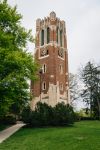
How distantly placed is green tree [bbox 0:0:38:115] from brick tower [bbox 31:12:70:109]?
2674 centimetres

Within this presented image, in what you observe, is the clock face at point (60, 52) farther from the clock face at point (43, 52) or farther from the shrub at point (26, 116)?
the shrub at point (26, 116)

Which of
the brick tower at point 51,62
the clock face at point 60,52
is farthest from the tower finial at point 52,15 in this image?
the clock face at point 60,52

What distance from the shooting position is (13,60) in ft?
67.0

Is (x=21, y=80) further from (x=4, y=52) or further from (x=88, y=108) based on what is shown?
(x=88, y=108)

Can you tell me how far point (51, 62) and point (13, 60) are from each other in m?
32.0

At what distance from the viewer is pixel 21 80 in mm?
21750

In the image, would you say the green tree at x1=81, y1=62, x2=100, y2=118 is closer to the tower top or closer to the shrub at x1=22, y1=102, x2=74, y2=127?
the tower top

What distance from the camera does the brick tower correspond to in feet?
167

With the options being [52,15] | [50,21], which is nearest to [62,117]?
[50,21]

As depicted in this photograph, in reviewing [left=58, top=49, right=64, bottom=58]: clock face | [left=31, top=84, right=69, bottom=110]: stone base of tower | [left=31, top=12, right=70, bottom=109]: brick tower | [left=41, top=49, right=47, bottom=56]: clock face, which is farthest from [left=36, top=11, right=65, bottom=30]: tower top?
[left=31, top=84, right=69, bottom=110]: stone base of tower

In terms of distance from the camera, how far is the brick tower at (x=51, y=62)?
50.9m

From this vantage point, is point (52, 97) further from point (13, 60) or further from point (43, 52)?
point (13, 60)

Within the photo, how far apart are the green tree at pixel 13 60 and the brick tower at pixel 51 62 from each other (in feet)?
87.7

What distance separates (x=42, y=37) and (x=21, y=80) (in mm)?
36653
